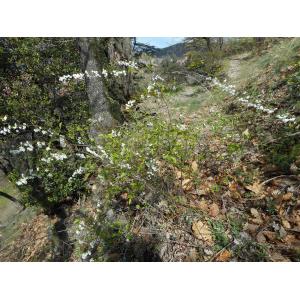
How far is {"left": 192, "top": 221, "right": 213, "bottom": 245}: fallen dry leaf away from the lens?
263 cm

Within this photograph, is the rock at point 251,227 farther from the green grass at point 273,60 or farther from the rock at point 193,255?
the green grass at point 273,60

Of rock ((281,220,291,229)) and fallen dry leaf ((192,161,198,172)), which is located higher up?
fallen dry leaf ((192,161,198,172))

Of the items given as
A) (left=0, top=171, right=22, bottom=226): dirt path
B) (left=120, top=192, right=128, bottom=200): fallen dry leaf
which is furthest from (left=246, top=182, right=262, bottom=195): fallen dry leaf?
(left=0, top=171, right=22, bottom=226): dirt path

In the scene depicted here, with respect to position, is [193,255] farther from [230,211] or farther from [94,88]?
[94,88]

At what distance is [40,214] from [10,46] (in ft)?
7.50

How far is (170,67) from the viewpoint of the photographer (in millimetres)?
4805

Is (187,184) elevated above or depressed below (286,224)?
above

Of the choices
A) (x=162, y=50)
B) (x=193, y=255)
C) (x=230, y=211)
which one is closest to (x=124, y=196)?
(x=193, y=255)

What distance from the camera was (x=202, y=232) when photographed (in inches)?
105

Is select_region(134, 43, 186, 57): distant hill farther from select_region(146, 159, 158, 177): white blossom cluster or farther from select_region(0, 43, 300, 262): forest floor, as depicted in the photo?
select_region(146, 159, 158, 177): white blossom cluster

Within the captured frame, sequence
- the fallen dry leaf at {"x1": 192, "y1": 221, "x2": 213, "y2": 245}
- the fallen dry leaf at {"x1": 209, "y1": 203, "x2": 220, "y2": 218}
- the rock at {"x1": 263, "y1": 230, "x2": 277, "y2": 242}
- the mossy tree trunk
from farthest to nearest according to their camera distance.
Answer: the mossy tree trunk < the fallen dry leaf at {"x1": 209, "y1": 203, "x2": 220, "y2": 218} < the fallen dry leaf at {"x1": 192, "y1": 221, "x2": 213, "y2": 245} < the rock at {"x1": 263, "y1": 230, "x2": 277, "y2": 242}
